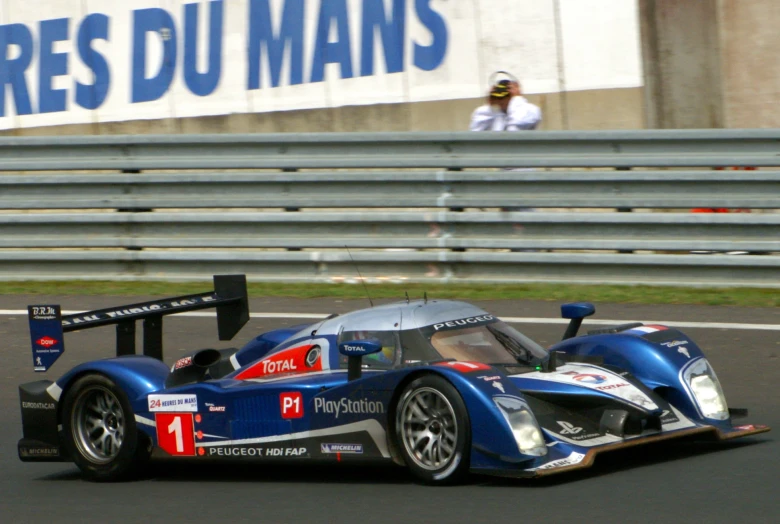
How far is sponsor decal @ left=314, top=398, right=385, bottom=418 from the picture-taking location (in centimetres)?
596

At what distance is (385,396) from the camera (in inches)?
234

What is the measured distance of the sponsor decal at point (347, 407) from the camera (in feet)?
19.6

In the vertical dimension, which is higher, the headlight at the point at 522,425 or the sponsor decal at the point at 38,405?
the sponsor decal at the point at 38,405

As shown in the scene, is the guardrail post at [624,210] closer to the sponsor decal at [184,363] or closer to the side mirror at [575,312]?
the side mirror at [575,312]

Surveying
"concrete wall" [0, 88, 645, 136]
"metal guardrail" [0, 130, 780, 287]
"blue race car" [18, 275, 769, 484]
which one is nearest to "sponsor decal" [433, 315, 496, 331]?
"blue race car" [18, 275, 769, 484]

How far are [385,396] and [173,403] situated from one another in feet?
4.26

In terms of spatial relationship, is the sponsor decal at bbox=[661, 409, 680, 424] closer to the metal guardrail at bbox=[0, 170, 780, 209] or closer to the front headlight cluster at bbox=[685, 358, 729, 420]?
the front headlight cluster at bbox=[685, 358, 729, 420]

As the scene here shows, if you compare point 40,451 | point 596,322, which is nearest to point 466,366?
point 40,451

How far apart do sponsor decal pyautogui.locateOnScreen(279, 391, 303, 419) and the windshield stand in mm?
688

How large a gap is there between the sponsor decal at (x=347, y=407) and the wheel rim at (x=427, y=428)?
14 cm

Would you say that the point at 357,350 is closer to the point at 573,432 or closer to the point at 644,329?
A: the point at 573,432

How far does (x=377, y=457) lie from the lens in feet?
19.6

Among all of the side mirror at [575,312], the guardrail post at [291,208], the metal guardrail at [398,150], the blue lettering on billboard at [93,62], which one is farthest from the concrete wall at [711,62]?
the side mirror at [575,312]

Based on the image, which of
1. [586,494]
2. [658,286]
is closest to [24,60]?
[658,286]
